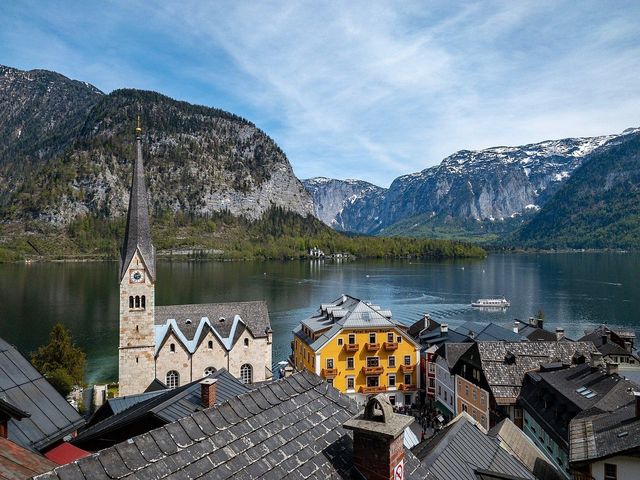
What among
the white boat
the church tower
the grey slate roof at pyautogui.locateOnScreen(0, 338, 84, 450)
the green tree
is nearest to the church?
the church tower

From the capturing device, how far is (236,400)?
6.71 meters

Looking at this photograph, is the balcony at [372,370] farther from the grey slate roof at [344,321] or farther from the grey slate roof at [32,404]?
the grey slate roof at [32,404]

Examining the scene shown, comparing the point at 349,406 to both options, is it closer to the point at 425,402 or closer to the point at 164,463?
the point at 164,463

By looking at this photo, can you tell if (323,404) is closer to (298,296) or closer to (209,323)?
(209,323)

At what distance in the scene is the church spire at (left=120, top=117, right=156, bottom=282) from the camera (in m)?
38.4

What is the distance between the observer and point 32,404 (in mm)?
13266

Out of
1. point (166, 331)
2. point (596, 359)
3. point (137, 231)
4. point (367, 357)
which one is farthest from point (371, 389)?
point (137, 231)

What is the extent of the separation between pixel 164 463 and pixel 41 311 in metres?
96.7

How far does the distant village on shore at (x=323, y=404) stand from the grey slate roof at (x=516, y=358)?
105 millimetres

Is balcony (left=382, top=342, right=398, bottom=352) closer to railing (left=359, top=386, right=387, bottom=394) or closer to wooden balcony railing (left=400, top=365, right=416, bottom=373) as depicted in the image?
wooden balcony railing (left=400, top=365, right=416, bottom=373)

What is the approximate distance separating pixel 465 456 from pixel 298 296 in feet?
343

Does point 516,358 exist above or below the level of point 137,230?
below

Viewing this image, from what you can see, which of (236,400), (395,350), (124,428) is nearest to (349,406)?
(236,400)

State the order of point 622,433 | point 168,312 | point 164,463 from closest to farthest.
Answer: point 164,463, point 622,433, point 168,312
